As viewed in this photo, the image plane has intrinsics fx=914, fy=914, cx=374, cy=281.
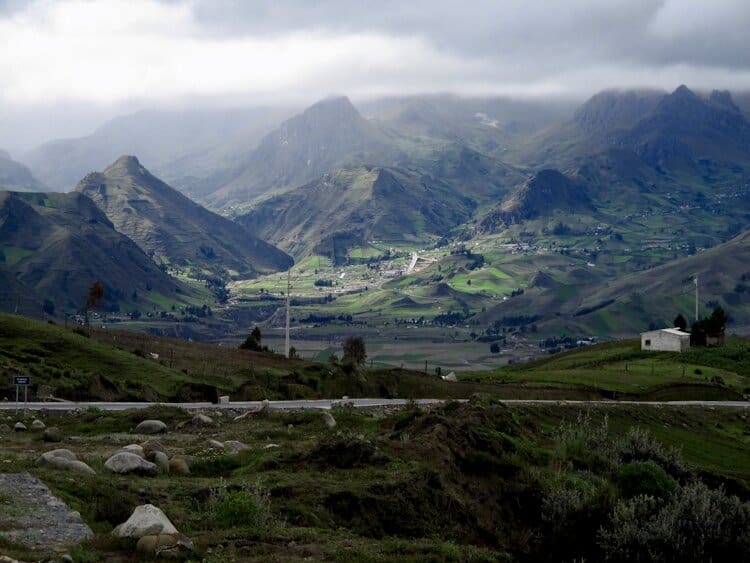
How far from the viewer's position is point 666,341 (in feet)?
394

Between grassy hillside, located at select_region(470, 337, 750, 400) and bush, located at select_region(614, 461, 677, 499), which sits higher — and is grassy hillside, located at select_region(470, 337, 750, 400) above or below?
below

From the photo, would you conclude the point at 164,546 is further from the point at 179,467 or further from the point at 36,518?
the point at 179,467

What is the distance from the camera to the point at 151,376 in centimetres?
6188

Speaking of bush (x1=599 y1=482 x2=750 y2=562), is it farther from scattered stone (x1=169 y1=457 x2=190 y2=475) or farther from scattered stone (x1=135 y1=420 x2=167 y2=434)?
scattered stone (x1=135 y1=420 x2=167 y2=434)

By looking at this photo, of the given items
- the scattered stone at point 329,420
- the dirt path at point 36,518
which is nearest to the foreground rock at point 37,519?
the dirt path at point 36,518

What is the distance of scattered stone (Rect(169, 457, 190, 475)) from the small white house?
3961 inches

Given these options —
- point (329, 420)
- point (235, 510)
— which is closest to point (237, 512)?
point (235, 510)

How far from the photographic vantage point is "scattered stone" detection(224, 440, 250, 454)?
3016 centimetres

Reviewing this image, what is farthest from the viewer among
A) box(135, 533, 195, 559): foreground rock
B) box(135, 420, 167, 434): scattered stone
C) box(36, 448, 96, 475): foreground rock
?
box(135, 420, 167, 434): scattered stone

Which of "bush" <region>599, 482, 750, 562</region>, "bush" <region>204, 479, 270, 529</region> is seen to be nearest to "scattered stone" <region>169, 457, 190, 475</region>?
"bush" <region>204, 479, 270, 529</region>

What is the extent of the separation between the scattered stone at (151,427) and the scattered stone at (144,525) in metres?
13.8

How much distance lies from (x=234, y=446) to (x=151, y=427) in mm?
5113

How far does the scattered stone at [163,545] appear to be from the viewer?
746 inches

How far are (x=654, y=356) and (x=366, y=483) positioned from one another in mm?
94643
